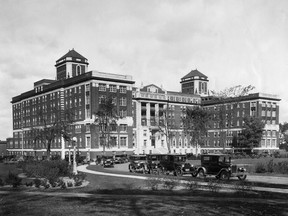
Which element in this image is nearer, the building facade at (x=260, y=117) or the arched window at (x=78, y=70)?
the arched window at (x=78, y=70)

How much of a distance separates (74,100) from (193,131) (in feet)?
106

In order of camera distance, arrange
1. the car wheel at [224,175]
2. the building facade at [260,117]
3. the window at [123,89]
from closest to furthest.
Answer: the car wheel at [224,175] → the window at [123,89] → the building facade at [260,117]

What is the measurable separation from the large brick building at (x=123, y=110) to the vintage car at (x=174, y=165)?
4224 cm

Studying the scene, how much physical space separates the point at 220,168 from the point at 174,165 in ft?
18.5

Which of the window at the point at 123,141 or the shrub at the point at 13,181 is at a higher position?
the shrub at the point at 13,181

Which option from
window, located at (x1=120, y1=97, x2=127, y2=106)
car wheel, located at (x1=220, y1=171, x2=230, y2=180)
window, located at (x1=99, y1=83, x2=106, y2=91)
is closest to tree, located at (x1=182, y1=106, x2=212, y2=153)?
window, located at (x1=120, y1=97, x2=127, y2=106)

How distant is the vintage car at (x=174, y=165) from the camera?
31.5m

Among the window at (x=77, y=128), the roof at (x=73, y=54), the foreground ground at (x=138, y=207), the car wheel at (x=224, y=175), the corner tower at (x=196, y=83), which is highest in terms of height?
the roof at (x=73, y=54)

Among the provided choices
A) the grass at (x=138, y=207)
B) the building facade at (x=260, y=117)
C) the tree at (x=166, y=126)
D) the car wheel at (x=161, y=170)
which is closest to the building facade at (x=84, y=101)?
A: the tree at (x=166, y=126)

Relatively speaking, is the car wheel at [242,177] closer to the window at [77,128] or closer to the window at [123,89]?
the window at [123,89]

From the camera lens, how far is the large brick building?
78562mm

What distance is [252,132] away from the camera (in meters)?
91.7

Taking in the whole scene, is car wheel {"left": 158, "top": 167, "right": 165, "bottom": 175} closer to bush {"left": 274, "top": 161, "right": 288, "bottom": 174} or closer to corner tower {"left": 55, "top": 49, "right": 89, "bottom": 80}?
bush {"left": 274, "top": 161, "right": 288, "bottom": 174}

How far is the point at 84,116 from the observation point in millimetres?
79125
